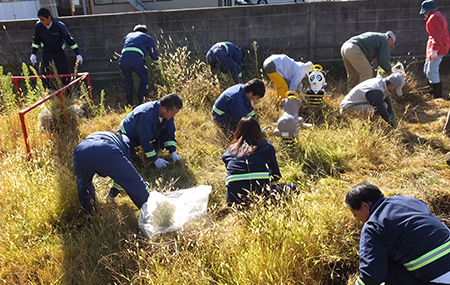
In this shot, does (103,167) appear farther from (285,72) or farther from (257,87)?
(285,72)

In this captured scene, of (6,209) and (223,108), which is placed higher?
(223,108)

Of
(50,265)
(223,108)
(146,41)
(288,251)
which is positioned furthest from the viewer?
Answer: (146,41)

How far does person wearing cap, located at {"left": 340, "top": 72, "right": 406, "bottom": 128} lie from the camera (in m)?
5.00

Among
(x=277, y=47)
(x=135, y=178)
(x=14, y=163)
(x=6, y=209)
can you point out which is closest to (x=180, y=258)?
(x=135, y=178)

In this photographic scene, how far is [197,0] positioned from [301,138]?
964cm

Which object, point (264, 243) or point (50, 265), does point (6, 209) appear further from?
point (264, 243)

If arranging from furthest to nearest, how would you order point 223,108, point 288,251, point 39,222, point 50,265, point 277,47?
1. point 277,47
2. point 223,108
3. point 39,222
4. point 50,265
5. point 288,251

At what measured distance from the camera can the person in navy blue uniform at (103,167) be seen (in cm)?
331

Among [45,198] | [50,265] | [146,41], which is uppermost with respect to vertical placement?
[146,41]

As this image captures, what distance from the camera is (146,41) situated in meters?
6.57

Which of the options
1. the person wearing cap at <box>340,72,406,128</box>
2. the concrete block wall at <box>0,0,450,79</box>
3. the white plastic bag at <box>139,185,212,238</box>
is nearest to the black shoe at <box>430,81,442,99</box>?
the concrete block wall at <box>0,0,450,79</box>

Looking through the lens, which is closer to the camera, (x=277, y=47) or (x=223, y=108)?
(x=223, y=108)

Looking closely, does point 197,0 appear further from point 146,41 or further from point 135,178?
point 135,178

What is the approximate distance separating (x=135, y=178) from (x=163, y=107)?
1.07 metres
